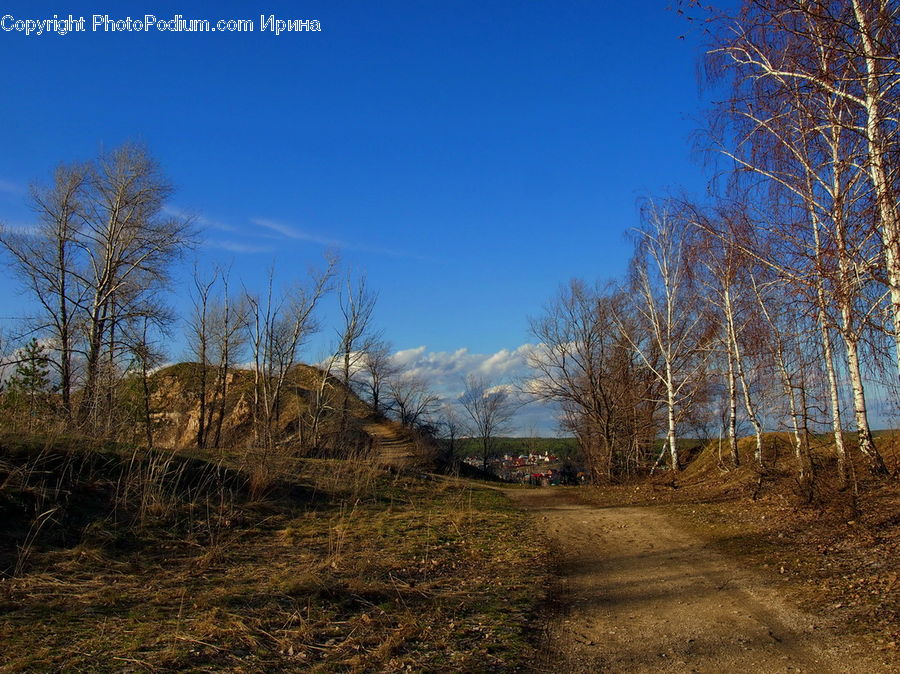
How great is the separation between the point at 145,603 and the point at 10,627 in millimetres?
1059

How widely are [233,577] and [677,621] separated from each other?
450 cm

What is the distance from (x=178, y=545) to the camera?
303 inches

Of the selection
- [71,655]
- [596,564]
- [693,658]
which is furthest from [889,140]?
[71,655]

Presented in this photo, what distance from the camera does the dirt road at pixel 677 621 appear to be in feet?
14.4

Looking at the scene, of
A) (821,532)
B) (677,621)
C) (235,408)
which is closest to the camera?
(677,621)

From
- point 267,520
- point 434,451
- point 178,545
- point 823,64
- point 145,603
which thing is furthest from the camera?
point 434,451

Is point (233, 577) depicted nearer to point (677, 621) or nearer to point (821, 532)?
point (677, 621)

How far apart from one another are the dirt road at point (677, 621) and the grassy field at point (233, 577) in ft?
1.46

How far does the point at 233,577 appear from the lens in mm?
6477

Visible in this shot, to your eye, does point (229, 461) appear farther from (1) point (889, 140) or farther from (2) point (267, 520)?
(1) point (889, 140)

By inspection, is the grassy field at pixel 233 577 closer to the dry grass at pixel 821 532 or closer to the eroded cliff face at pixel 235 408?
the dry grass at pixel 821 532

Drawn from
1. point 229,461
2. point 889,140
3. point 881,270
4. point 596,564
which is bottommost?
point 596,564

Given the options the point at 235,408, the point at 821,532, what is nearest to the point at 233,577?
the point at 821,532

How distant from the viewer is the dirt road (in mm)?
4375
